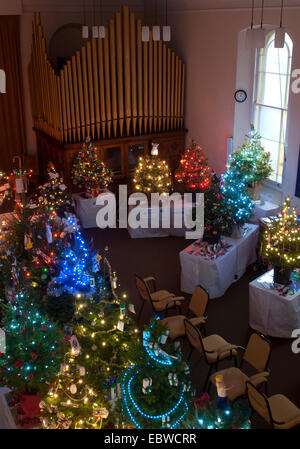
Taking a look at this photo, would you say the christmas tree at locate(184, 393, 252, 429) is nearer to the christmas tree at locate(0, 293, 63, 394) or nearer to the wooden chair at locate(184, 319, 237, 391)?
the christmas tree at locate(0, 293, 63, 394)

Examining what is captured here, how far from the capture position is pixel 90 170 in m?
11.5

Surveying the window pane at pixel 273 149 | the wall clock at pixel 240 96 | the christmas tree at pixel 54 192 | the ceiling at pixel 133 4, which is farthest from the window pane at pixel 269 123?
the christmas tree at pixel 54 192

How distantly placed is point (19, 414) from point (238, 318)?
156 inches

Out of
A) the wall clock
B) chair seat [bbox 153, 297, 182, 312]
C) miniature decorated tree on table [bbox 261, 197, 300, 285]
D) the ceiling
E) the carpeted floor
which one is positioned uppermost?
the ceiling

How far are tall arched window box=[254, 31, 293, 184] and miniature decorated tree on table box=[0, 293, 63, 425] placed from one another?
674 cm

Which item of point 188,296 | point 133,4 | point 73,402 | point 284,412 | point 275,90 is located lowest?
point 188,296

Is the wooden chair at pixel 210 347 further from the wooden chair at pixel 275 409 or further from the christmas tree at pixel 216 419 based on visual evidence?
the christmas tree at pixel 216 419

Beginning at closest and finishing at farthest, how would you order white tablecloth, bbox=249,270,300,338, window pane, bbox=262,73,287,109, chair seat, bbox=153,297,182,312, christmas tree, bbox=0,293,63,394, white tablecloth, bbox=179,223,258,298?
1. christmas tree, bbox=0,293,63,394
2. white tablecloth, bbox=249,270,300,338
3. chair seat, bbox=153,297,182,312
4. white tablecloth, bbox=179,223,258,298
5. window pane, bbox=262,73,287,109

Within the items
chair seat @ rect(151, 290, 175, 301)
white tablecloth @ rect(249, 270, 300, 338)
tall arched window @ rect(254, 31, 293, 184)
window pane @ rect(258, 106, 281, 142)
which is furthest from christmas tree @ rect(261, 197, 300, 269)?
window pane @ rect(258, 106, 281, 142)

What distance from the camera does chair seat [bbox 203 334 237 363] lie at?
6.88 meters

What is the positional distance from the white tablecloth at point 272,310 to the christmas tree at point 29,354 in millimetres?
3486

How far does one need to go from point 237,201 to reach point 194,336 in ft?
9.31

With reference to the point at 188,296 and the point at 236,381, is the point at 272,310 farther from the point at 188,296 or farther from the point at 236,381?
the point at 236,381

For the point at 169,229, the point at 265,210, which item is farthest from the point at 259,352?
the point at 169,229
